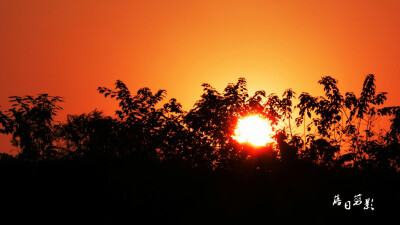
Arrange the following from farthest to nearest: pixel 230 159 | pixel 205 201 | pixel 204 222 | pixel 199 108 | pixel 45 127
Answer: pixel 45 127, pixel 199 108, pixel 230 159, pixel 205 201, pixel 204 222

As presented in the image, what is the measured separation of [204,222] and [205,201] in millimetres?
998

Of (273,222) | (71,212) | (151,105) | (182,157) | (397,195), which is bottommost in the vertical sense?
(71,212)

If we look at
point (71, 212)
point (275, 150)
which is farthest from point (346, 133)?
point (71, 212)

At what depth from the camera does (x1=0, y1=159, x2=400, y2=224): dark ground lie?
484 inches

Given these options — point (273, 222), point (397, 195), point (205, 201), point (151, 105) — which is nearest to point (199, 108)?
point (151, 105)

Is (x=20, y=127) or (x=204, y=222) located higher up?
(x=20, y=127)

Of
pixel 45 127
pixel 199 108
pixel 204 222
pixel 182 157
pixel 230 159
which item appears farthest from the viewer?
pixel 45 127

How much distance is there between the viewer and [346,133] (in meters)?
16.9

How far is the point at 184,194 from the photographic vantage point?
13.3 m

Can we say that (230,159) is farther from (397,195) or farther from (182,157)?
(397,195)

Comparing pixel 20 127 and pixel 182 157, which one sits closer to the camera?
pixel 182 157

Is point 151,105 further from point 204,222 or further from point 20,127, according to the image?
point 204,222

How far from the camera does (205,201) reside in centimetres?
1309

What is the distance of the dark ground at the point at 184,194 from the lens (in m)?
12.3
